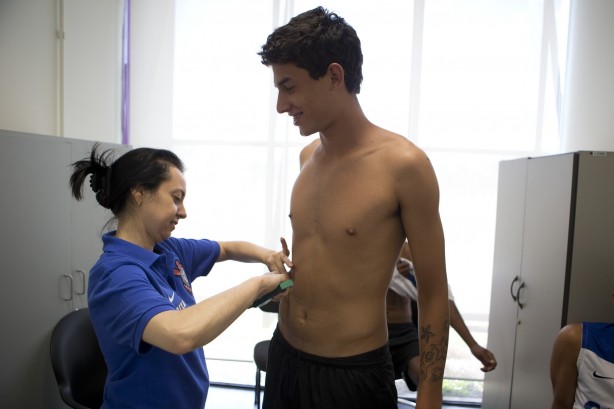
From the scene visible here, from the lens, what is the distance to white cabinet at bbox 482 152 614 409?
1.61 metres

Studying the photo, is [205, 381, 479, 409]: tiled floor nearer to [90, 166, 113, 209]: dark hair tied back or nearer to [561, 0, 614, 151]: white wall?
[561, 0, 614, 151]: white wall

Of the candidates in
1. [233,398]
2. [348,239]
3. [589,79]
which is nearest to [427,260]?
[348,239]

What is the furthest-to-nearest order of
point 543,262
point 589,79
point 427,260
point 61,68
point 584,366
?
point 61,68
point 589,79
point 543,262
point 584,366
point 427,260

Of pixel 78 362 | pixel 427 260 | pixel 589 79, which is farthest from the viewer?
pixel 589 79

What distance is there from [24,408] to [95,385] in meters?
0.41

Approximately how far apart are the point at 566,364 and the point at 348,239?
108cm

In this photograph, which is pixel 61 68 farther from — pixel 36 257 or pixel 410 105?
pixel 410 105

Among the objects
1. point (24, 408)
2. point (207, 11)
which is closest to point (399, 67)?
point (207, 11)

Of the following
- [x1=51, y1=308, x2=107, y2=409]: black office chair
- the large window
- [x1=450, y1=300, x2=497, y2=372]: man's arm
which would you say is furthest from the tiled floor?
[x1=51, y1=308, x2=107, y2=409]: black office chair

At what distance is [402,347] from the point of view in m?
2.07

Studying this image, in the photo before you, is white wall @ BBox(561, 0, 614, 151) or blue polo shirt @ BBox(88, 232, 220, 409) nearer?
blue polo shirt @ BBox(88, 232, 220, 409)

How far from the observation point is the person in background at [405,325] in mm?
2002

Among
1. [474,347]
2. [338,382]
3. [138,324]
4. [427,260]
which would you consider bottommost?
[474,347]

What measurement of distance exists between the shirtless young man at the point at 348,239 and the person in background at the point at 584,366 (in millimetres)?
791
